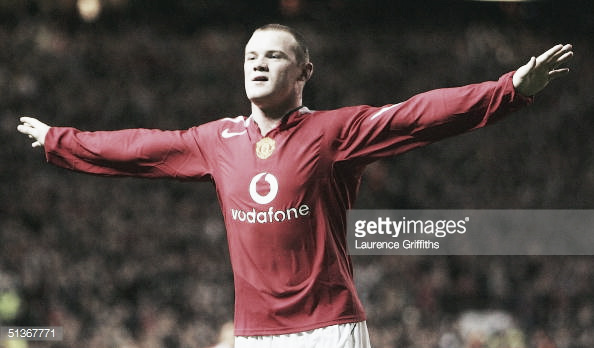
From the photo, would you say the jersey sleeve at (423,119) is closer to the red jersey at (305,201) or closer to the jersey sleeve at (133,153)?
the red jersey at (305,201)

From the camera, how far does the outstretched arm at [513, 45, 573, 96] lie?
11.7ft

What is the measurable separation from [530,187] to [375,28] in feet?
13.6

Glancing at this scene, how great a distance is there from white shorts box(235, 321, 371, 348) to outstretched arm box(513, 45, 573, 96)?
116 centimetres

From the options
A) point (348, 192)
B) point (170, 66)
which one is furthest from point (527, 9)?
point (348, 192)

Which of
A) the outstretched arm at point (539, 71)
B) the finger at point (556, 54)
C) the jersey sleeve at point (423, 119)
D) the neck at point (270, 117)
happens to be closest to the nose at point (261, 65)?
the neck at point (270, 117)

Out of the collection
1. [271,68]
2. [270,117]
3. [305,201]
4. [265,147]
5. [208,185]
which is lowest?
[305,201]

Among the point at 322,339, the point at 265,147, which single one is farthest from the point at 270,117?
the point at 322,339

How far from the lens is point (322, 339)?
3834 mm

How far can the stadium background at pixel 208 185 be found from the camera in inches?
480

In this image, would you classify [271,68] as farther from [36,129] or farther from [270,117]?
[36,129]

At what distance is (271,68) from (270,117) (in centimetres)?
21

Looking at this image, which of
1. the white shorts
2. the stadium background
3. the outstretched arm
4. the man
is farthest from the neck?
the stadium background

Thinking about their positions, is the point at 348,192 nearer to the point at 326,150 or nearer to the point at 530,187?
the point at 326,150

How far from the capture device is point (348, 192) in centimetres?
405
